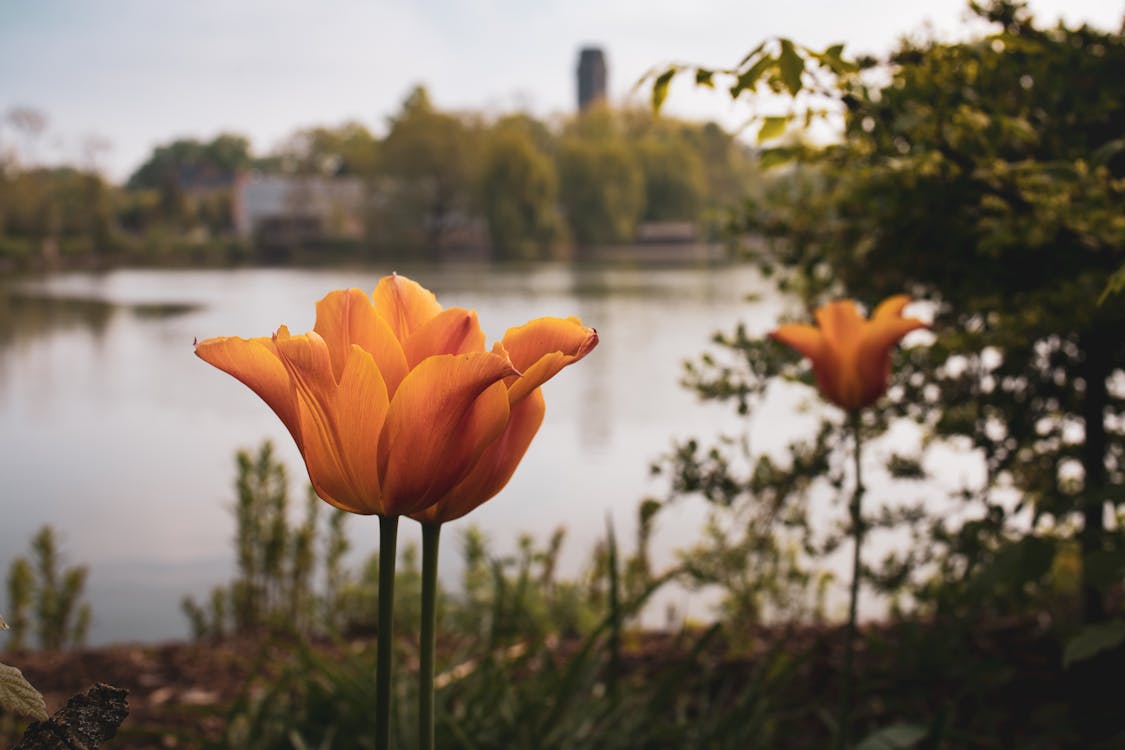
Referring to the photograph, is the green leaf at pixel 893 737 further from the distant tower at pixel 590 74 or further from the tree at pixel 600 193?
the distant tower at pixel 590 74

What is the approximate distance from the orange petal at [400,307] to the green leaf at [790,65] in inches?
22.3

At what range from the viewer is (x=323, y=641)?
3336 mm

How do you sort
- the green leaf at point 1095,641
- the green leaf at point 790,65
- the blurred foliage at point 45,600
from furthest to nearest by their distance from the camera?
the blurred foliage at point 45,600 → the green leaf at point 1095,641 → the green leaf at point 790,65

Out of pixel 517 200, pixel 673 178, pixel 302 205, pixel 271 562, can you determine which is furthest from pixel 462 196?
pixel 271 562

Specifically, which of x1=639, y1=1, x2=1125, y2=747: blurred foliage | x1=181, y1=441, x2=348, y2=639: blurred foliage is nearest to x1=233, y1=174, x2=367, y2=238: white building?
x1=181, y1=441, x2=348, y2=639: blurred foliage

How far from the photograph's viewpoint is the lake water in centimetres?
488

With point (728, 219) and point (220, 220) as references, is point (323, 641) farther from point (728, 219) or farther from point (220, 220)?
point (220, 220)

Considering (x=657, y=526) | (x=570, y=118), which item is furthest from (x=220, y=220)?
(x=657, y=526)

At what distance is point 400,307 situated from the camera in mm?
689

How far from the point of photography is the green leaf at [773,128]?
124 centimetres

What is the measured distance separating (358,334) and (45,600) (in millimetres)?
3153

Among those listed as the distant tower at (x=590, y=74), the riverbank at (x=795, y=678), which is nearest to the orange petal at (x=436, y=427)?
the riverbank at (x=795, y=678)

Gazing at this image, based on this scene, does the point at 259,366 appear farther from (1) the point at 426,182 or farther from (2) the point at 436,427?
(1) the point at 426,182

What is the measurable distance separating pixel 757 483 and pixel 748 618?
66 cm
